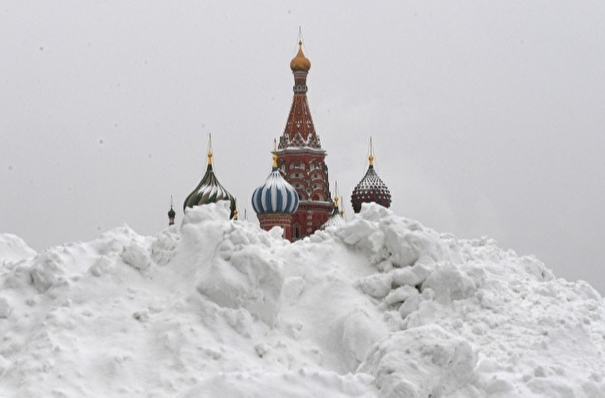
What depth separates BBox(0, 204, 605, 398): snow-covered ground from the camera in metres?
8.34

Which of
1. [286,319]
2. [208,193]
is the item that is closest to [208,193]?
[208,193]

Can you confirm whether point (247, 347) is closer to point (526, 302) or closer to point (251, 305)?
point (251, 305)

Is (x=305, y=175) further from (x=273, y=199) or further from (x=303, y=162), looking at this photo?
(x=273, y=199)

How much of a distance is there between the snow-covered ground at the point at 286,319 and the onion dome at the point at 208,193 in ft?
63.6

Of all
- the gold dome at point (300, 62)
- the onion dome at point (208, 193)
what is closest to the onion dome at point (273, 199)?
the onion dome at point (208, 193)

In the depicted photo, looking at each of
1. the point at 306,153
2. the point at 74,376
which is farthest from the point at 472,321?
the point at 306,153

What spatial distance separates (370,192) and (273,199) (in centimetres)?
557

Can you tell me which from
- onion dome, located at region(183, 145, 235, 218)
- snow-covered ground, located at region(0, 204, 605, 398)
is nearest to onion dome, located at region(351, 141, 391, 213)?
onion dome, located at region(183, 145, 235, 218)

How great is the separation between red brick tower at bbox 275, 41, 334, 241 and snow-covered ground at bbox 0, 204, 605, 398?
23356mm

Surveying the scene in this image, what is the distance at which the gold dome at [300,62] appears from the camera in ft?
120

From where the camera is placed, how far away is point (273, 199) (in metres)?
30.0

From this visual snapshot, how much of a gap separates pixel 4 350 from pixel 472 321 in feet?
15.0

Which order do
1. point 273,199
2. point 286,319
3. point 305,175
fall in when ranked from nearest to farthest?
1. point 286,319
2. point 273,199
3. point 305,175

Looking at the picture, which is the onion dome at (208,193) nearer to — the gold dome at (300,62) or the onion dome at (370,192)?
the onion dome at (370,192)
